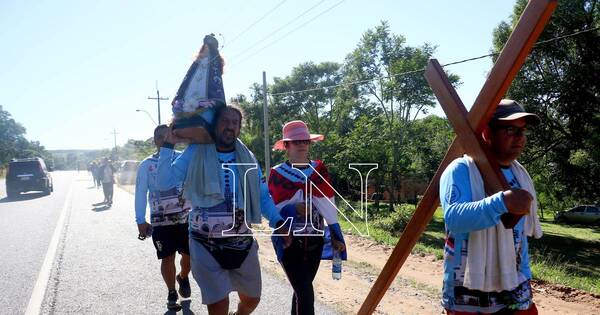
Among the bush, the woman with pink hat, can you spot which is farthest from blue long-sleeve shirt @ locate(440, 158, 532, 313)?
the bush

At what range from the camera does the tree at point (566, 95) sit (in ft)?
51.7

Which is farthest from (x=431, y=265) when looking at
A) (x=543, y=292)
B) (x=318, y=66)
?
(x=318, y=66)

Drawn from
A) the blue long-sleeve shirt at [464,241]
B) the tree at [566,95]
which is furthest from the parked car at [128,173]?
the blue long-sleeve shirt at [464,241]

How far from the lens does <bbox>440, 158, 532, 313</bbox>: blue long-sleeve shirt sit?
6.53 ft

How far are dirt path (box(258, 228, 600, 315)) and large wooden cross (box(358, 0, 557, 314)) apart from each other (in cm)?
248

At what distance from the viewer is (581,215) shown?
34875mm

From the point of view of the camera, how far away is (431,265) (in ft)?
23.6

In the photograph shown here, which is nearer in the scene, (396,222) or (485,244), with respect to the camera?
(485,244)

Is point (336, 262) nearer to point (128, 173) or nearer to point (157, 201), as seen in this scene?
point (157, 201)

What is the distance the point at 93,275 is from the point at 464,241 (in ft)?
18.8

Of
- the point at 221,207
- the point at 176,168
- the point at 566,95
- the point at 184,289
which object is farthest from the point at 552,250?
the point at 176,168

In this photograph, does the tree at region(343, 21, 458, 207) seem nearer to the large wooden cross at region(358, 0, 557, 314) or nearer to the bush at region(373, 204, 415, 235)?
the bush at region(373, 204, 415, 235)

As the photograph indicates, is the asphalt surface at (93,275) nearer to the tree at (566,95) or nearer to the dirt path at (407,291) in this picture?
the dirt path at (407,291)

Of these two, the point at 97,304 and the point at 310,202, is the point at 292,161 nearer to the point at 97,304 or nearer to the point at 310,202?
the point at 310,202
